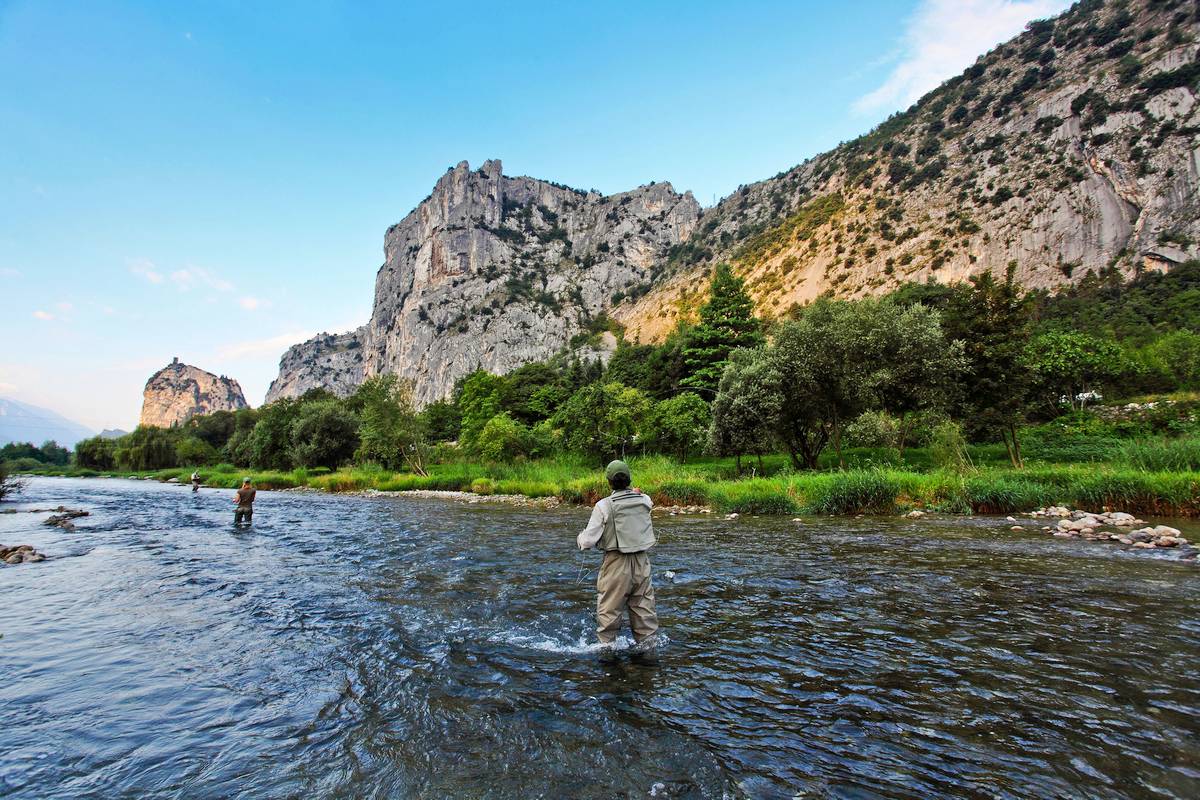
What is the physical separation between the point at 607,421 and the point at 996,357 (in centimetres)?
2386

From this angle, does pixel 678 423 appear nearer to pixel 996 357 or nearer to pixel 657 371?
pixel 996 357

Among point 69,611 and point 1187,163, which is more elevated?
point 1187,163

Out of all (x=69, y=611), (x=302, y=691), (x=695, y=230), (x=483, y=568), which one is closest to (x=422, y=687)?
(x=302, y=691)

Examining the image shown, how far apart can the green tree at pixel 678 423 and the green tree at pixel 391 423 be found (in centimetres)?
2133

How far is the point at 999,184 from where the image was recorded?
7288 centimetres

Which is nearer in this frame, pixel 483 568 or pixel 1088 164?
pixel 483 568

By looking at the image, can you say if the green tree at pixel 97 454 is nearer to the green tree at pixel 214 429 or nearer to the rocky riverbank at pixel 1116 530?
the green tree at pixel 214 429

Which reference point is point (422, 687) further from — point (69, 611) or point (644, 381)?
point (644, 381)

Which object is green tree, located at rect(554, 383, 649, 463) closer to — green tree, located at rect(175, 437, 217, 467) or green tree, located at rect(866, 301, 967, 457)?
green tree, located at rect(866, 301, 967, 457)

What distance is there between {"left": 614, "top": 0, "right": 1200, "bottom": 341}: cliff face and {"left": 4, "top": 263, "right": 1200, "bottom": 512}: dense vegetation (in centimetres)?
1399

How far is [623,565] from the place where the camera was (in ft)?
21.0

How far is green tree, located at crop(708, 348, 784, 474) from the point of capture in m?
27.0

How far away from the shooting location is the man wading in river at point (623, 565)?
634 centimetres

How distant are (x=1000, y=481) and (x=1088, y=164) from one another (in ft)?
255
